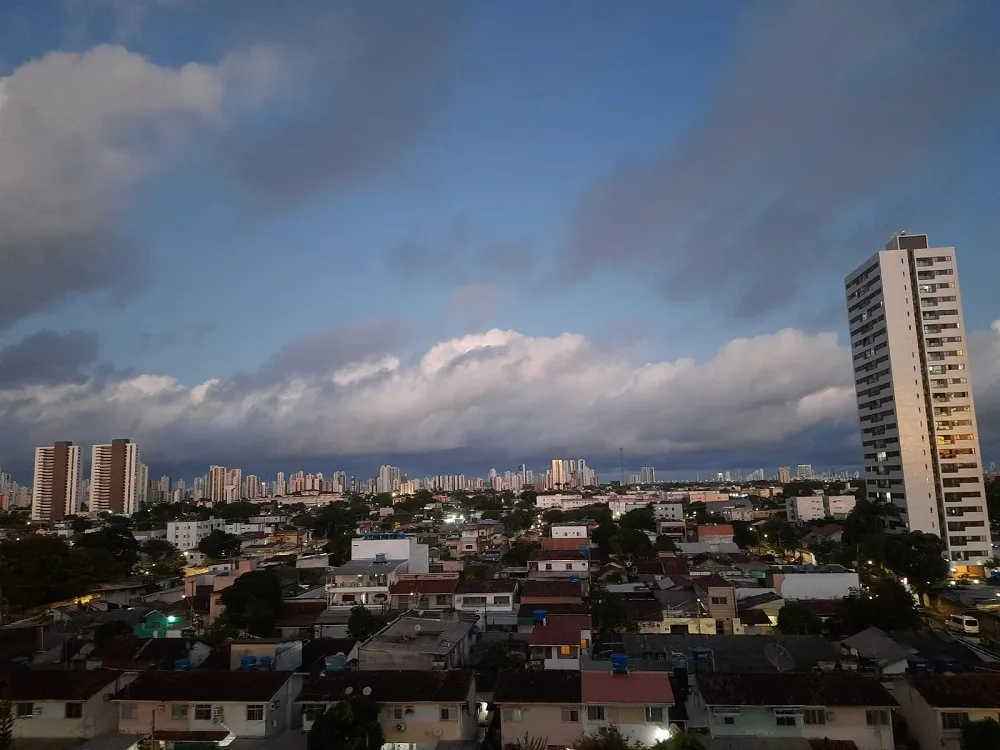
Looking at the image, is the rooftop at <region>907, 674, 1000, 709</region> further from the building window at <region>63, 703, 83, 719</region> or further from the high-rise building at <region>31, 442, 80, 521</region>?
the high-rise building at <region>31, 442, 80, 521</region>

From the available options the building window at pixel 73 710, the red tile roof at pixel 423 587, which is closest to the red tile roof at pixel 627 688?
the building window at pixel 73 710

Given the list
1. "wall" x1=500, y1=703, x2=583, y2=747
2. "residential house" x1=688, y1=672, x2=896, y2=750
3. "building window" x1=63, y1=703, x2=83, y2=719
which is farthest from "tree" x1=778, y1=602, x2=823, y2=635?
"building window" x1=63, y1=703, x2=83, y2=719

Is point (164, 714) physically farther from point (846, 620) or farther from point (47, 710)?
point (846, 620)

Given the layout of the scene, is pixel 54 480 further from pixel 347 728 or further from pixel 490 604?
pixel 347 728

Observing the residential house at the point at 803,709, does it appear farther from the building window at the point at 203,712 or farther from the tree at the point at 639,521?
the tree at the point at 639,521

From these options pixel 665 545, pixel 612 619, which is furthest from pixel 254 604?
pixel 665 545

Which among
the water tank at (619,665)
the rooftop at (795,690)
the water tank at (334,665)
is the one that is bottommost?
the water tank at (334,665)
